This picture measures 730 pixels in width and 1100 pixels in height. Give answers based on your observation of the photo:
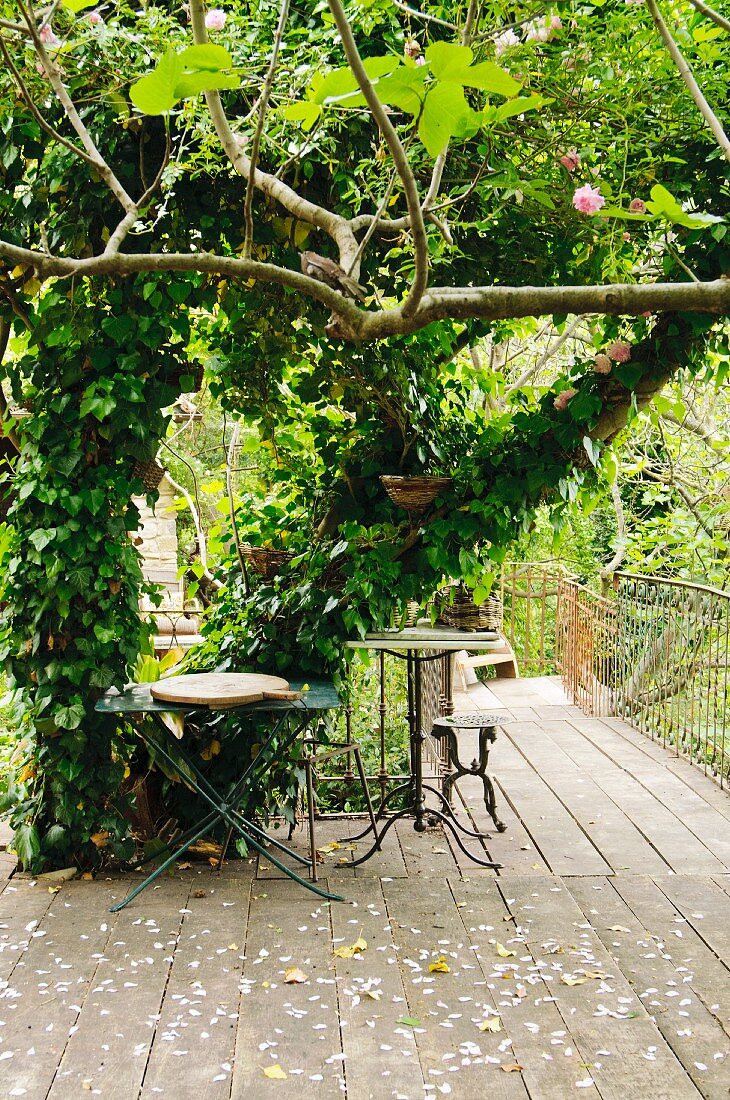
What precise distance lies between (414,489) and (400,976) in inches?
66.4

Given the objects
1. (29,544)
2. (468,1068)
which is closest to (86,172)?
(29,544)

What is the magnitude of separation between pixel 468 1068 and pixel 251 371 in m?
2.66

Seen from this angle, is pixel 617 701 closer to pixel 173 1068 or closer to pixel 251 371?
pixel 251 371

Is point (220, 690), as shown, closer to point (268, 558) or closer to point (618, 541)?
point (268, 558)

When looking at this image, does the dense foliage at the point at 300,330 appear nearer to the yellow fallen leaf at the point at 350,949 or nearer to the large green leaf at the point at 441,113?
the yellow fallen leaf at the point at 350,949

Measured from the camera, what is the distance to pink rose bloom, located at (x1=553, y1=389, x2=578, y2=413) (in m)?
3.71

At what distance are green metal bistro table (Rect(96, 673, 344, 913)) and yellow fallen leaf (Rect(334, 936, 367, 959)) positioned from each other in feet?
1.25

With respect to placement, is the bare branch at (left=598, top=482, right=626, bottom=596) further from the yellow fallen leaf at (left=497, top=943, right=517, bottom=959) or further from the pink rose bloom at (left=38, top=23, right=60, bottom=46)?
the pink rose bloom at (left=38, top=23, right=60, bottom=46)

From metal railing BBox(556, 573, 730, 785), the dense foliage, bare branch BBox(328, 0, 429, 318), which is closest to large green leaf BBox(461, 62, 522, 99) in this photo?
bare branch BBox(328, 0, 429, 318)

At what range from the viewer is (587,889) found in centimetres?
367

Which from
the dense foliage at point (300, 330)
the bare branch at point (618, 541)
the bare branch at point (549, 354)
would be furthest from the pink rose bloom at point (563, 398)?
the bare branch at point (618, 541)

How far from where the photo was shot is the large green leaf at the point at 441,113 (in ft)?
4.36

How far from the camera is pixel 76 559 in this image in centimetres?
363

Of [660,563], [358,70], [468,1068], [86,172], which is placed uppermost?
[86,172]
